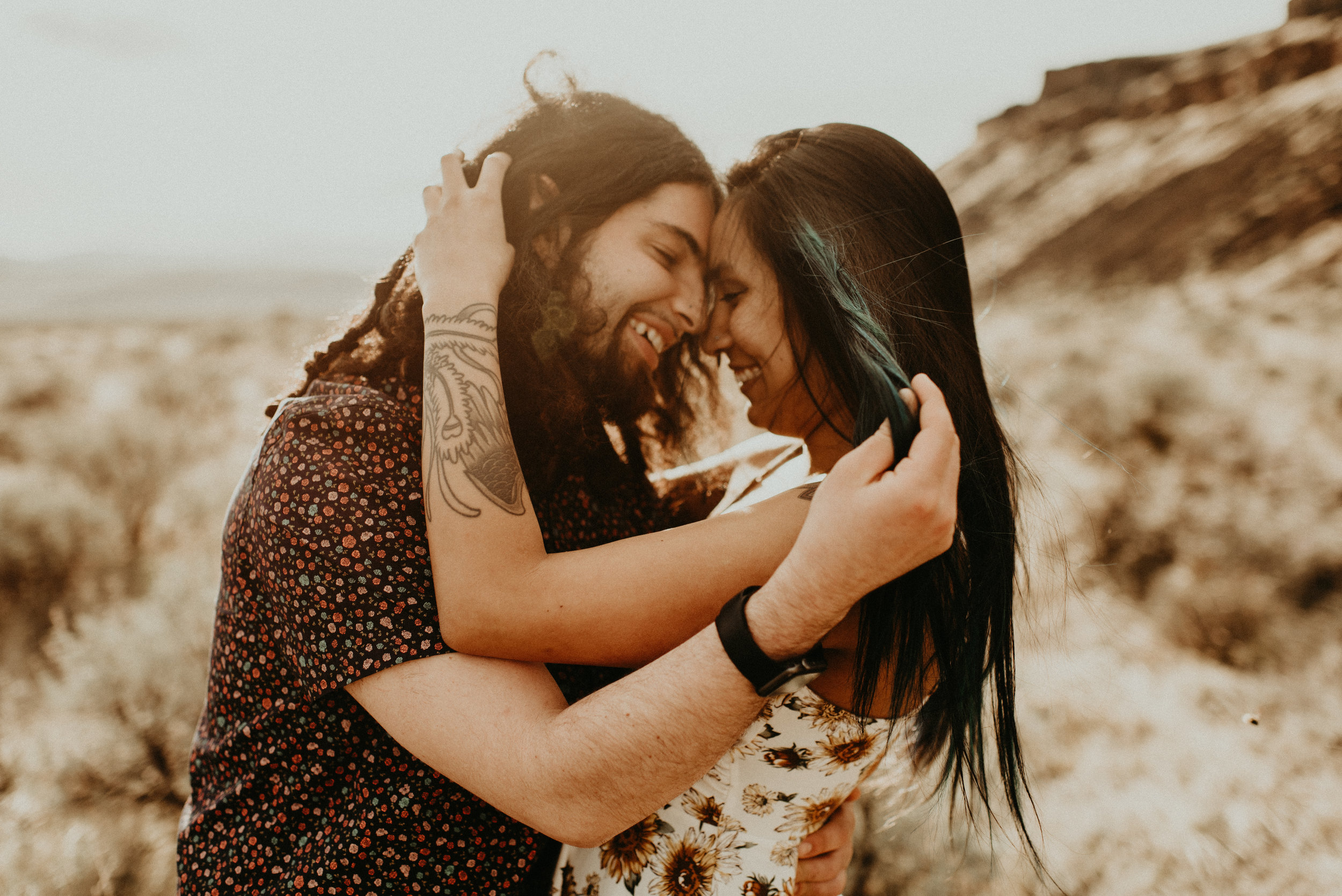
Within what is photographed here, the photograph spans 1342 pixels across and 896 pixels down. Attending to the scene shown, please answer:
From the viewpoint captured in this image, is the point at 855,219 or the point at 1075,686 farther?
the point at 1075,686

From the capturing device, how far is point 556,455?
6.76 feet

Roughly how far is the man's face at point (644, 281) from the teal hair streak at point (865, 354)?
38 centimetres

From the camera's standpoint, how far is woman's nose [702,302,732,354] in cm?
220

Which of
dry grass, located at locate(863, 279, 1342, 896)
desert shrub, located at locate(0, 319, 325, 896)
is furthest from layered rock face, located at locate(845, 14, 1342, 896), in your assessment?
desert shrub, located at locate(0, 319, 325, 896)

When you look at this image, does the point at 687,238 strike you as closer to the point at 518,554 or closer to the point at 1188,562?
the point at 518,554

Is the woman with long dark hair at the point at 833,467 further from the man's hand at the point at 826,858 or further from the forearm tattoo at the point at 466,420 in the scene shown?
the forearm tattoo at the point at 466,420

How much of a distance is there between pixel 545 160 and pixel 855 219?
85 centimetres

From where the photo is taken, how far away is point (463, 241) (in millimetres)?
1780

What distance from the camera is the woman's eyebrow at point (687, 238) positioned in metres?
2.13

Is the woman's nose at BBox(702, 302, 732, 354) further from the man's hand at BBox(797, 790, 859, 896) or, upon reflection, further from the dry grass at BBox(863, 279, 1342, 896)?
the man's hand at BBox(797, 790, 859, 896)

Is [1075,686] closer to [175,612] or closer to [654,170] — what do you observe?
[654,170]

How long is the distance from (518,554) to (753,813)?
0.83m

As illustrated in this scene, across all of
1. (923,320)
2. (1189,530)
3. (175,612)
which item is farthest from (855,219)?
(1189,530)

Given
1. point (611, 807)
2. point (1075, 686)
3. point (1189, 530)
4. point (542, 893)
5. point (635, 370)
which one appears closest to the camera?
point (611, 807)
